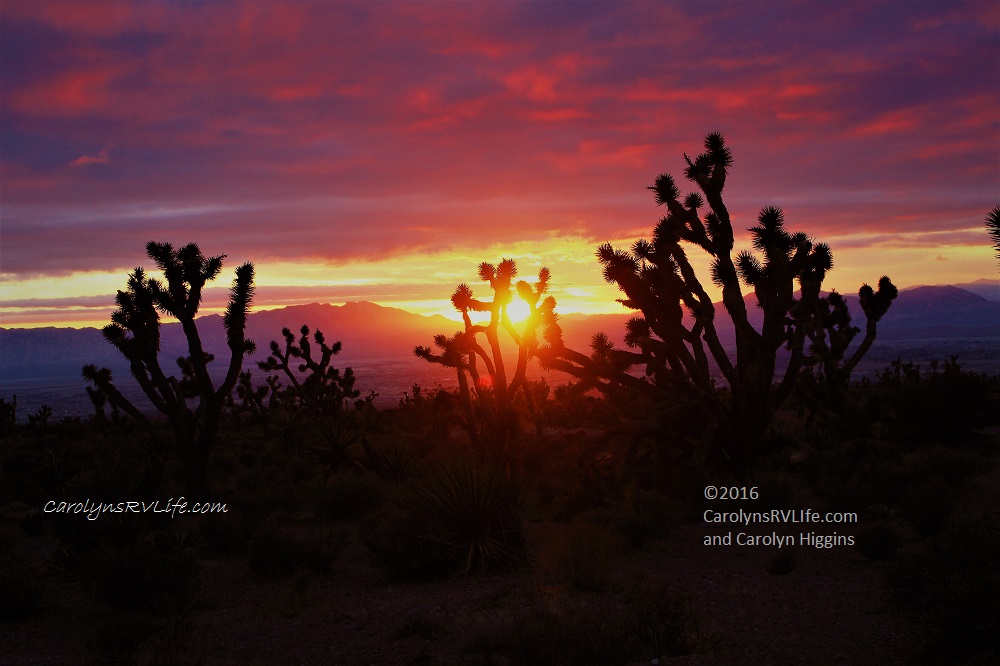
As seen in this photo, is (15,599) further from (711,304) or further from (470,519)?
(711,304)

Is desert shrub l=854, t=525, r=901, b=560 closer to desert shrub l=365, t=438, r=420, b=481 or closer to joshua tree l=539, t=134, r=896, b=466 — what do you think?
joshua tree l=539, t=134, r=896, b=466

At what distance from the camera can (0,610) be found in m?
8.91

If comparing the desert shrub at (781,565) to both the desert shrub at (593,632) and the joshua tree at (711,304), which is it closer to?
the desert shrub at (593,632)

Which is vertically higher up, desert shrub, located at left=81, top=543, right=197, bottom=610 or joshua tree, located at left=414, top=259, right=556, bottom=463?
joshua tree, located at left=414, top=259, right=556, bottom=463

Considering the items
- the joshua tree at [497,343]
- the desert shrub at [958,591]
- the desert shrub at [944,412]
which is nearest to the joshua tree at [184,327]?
the joshua tree at [497,343]

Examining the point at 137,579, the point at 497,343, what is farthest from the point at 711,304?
the point at 137,579

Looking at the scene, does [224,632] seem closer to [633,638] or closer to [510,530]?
[510,530]

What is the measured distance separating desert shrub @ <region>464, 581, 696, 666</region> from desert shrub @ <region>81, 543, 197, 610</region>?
415 centimetres

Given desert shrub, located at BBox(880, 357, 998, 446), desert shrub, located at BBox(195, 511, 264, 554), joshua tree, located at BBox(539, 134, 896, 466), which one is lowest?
desert shrub, located at BBox(195, 511, 264, 554)

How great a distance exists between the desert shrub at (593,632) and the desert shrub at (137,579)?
415 centimetres

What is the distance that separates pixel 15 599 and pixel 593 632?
710cm

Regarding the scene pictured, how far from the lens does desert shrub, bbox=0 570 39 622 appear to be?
8930 mm

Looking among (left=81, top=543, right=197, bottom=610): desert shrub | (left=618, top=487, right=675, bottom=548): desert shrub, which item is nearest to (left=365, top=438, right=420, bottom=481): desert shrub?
(left=618, top=487, right=675, bottom=548): desert shrub

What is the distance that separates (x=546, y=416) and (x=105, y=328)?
768 inches
